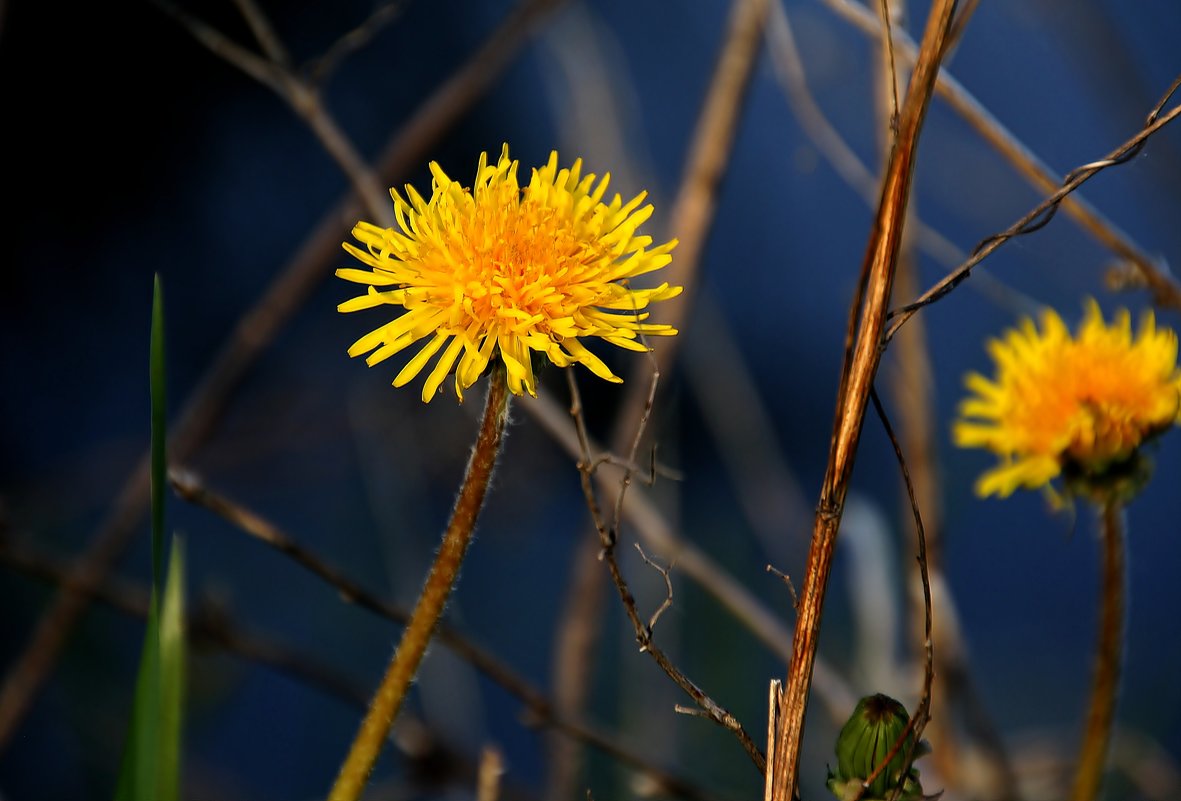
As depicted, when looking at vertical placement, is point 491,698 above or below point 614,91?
below

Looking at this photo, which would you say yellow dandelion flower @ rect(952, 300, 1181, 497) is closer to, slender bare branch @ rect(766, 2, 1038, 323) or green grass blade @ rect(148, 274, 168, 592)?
slender bare branch @ rect(766, 2, 1038, 323)

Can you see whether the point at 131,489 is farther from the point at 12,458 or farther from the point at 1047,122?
the point at 1047,122

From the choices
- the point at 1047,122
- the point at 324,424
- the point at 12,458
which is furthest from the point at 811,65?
the point at 12,458

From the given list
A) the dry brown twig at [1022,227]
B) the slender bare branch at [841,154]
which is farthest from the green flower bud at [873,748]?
the slender bare branch at [841,154]

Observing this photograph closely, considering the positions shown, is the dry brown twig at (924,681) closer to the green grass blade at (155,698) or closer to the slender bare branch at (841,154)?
the green grass blade at (155,698)

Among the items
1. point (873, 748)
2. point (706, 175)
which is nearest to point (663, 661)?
point (873, 748)

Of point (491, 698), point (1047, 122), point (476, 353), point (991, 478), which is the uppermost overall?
point (1047, 122)

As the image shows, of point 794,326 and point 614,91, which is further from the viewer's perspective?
point 794,326
